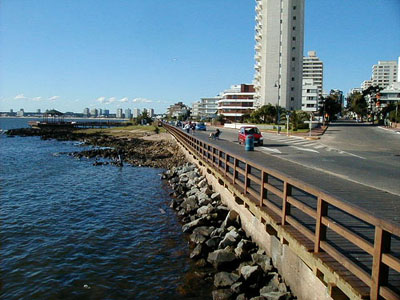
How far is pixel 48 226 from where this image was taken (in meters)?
15.9

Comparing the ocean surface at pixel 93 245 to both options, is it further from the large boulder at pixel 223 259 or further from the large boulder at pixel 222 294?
the large boulder at pixel 223 259

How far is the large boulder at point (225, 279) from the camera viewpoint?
363 inches

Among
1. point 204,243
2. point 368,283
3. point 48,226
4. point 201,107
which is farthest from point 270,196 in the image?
point 201,107

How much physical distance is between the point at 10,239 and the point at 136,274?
6590mm

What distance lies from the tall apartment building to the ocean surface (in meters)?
76.5

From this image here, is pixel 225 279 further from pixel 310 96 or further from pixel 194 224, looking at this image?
pixel 310 96

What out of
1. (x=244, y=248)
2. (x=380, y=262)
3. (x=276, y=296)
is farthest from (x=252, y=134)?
(x=380, y=262)

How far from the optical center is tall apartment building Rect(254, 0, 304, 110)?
94.4 m

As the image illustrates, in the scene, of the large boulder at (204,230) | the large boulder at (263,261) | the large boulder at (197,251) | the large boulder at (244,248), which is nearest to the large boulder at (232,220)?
the large boulder at (204,230)

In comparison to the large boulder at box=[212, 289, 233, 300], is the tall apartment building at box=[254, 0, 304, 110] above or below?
above

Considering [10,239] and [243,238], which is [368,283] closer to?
[243,238]

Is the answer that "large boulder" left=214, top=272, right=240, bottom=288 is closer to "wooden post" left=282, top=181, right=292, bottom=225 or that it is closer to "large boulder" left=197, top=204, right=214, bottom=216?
"wooden post" left=282, top=181, right=292, bottom=225

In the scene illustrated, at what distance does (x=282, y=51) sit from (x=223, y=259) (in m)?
92.5

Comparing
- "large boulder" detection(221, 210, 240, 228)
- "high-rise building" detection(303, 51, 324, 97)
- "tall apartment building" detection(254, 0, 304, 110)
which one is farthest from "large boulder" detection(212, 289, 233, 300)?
"high-rise building" detection(303, 51, 324, 97)
